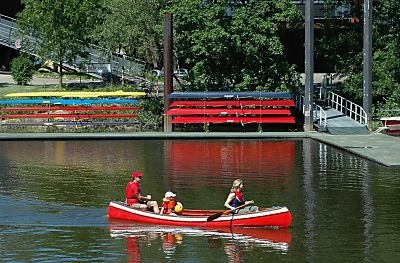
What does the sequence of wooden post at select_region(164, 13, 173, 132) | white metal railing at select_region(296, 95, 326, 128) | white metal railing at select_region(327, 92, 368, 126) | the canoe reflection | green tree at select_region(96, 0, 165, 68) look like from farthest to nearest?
green tree at select_region(96, 0, 165, 68)
white metal railing at select_region(327, 92, 368, 126)
white metal railing at select_region(296, 95, 326, 128)
wooden post at select_region(164, 13, 173, 132)
the canoe reflection

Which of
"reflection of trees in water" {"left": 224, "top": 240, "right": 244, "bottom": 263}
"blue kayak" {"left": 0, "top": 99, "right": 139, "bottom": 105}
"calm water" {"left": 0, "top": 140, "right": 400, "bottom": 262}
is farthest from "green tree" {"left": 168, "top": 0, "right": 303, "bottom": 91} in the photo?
"reflection of trees in water" {"left": 224, "top": 240, "right": 244, "bottom": 263}

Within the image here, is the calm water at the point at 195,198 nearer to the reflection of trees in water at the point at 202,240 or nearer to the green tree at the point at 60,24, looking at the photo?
the reflection of trees in water at the point at 202,240

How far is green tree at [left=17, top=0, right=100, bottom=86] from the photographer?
7331 cm

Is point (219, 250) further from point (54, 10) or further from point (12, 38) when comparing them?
point (12, 38)

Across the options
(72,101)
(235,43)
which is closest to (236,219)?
(72,101)

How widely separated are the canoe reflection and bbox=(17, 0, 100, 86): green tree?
45523 mm

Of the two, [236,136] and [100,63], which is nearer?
[236,136]

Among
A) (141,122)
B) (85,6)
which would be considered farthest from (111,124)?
(85,6)

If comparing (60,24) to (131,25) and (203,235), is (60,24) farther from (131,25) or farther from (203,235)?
(203,235)

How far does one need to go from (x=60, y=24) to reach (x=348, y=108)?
22.2 meters

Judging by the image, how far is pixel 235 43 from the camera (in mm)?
65125

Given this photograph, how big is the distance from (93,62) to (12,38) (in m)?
6.96

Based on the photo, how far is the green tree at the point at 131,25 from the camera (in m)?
72.5

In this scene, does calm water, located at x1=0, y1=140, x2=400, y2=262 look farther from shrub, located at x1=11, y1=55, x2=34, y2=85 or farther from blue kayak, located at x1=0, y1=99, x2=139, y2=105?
shrub, located at x1=11, y1=55, x2=34, y2=85
